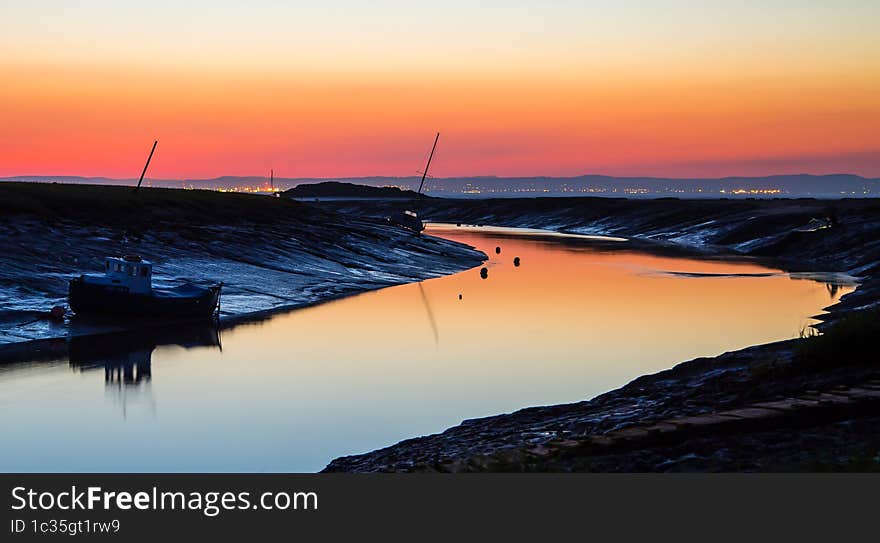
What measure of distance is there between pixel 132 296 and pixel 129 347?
508 centimetres

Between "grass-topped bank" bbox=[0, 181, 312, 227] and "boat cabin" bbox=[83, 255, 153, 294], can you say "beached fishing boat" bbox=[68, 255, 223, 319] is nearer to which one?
"boat cabin" bbox=[83, 255, 153, 294]

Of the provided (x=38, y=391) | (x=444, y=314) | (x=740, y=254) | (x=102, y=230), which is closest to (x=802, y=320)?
(x=444, y=314)

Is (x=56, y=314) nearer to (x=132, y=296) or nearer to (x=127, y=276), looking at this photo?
(x=132, y=296)

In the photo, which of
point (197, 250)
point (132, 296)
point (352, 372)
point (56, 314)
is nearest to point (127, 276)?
point (132, 296)

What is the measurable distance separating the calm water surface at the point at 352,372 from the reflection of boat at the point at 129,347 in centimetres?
14

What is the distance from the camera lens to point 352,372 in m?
30.4

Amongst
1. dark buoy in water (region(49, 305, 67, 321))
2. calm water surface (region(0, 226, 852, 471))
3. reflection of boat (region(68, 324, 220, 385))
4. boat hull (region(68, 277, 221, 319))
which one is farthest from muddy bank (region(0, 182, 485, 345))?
calm water surface (region(0, 226, 852, 471))

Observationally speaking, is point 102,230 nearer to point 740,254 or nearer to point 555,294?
point 555,294

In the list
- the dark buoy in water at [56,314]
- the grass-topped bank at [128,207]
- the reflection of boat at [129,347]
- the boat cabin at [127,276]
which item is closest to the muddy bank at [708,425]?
the reflection of boat at [129,347]

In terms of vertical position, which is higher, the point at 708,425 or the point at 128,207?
the point at 128,207

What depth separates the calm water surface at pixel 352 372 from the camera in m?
21.3

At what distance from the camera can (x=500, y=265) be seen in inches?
3034

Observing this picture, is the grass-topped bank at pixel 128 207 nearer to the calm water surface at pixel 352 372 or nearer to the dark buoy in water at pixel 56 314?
the dark buoy in water at pixel 56 314

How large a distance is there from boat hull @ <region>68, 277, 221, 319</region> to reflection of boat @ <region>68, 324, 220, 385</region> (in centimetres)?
93
